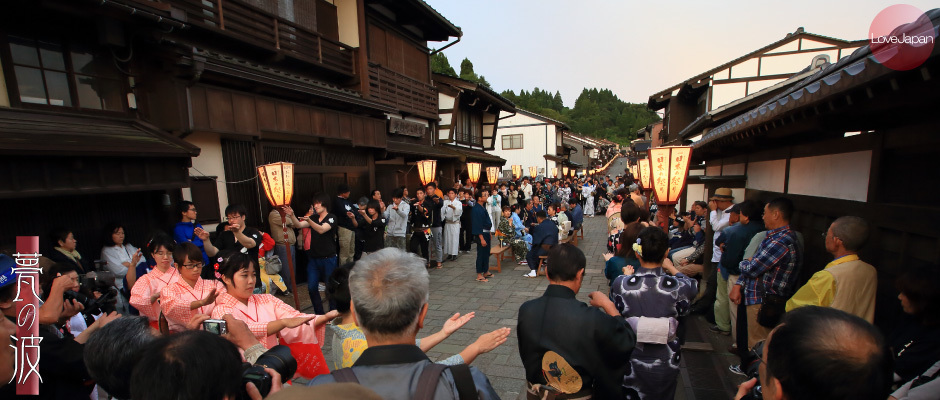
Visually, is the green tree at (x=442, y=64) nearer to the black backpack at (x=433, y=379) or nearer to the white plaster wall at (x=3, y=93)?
the white plaster wall at (x=3, y=93)

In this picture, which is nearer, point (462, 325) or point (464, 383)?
point (464, 383)

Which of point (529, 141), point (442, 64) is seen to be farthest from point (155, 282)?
point (442, 64)

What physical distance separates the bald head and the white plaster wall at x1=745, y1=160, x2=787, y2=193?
4.72 m

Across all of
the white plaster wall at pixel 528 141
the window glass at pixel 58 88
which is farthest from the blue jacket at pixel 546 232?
the white plaster wall at pixel 528 141

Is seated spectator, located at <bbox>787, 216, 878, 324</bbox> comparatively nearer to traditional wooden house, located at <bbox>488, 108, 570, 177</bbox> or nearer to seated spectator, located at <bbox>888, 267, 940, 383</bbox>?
seated spectator, located at <bbox>888, 267, 940, 383</bbox>

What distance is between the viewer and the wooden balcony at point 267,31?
6.62 meters

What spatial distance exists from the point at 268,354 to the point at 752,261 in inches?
177

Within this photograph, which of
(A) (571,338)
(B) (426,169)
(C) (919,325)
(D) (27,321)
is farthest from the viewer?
(B) (426,169)

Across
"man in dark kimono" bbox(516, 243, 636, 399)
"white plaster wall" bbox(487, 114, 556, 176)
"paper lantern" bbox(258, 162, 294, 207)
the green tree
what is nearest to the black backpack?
"man in dark kimono" bbox(516, 243, 636, 399)

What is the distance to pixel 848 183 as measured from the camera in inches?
139

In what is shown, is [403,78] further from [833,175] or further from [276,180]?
[833,175]

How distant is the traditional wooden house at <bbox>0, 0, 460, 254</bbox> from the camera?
180 inches

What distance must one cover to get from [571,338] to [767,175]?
523cm

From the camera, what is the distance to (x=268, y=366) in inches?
70.6
